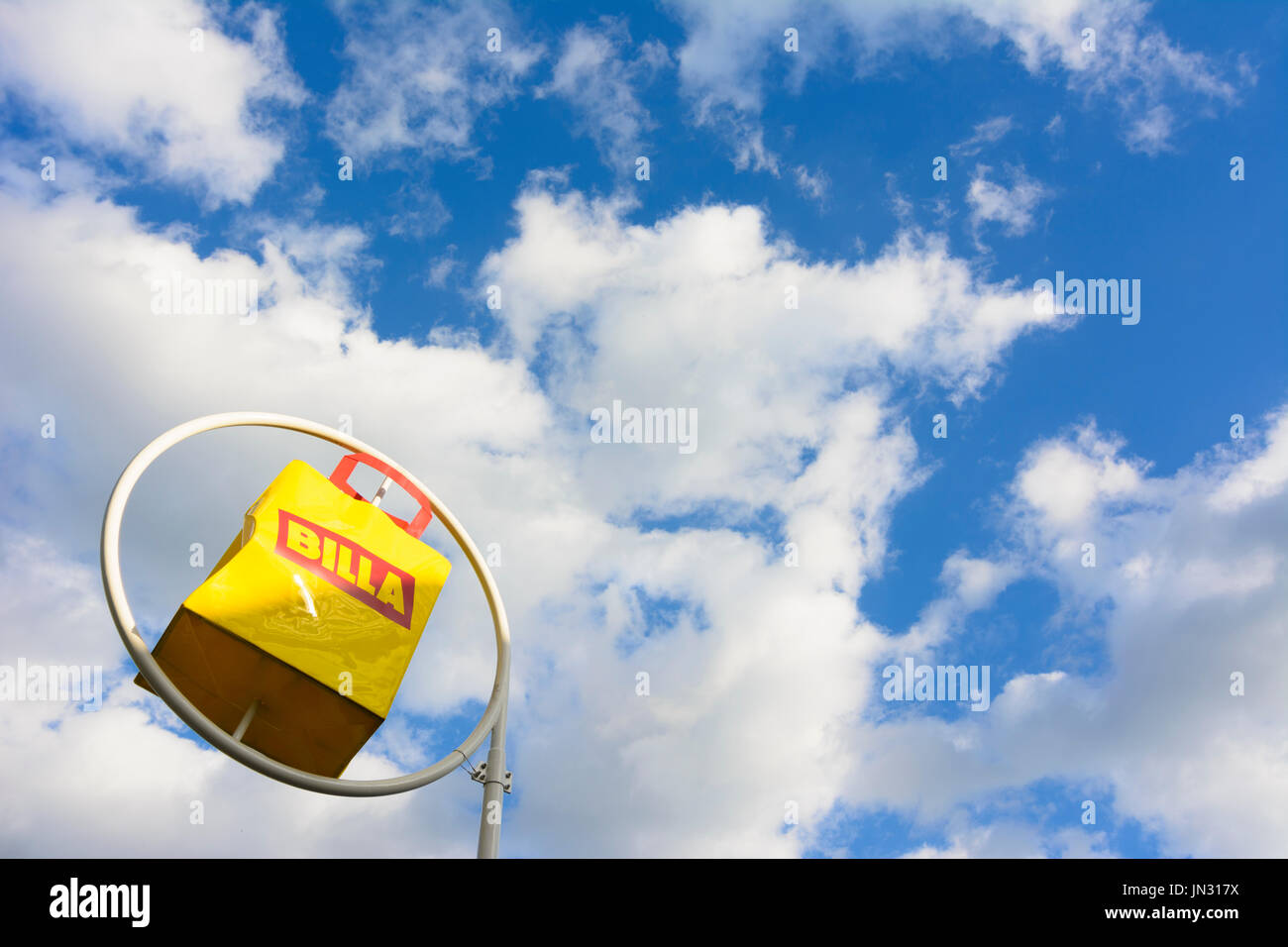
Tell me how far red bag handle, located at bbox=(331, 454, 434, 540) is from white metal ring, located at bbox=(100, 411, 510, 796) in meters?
0.08

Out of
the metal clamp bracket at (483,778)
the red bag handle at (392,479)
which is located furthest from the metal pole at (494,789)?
the red bag handle at (392,479)

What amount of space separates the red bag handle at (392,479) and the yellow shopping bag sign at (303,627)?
1.03 ft

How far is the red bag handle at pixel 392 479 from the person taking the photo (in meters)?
11.0

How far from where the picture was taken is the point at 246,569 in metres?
9.12

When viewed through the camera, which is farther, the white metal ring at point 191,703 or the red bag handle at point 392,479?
the red bag handle at point 392,479

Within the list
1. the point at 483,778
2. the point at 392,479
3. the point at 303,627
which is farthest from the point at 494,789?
the point at 392,479

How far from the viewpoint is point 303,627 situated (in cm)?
920

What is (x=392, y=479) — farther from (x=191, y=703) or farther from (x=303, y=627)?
(x=191, y=703)

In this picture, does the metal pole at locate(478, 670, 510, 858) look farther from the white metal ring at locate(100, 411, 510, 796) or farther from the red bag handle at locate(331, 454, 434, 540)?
the red bag handle at locate(331, 454, 434, 540)

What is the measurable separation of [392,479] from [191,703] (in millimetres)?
3793

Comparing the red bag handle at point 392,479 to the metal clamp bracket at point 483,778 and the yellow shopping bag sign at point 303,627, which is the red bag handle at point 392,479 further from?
the metal clamp bracket at point 483,778

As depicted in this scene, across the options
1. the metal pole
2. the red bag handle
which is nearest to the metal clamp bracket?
the metal pole
